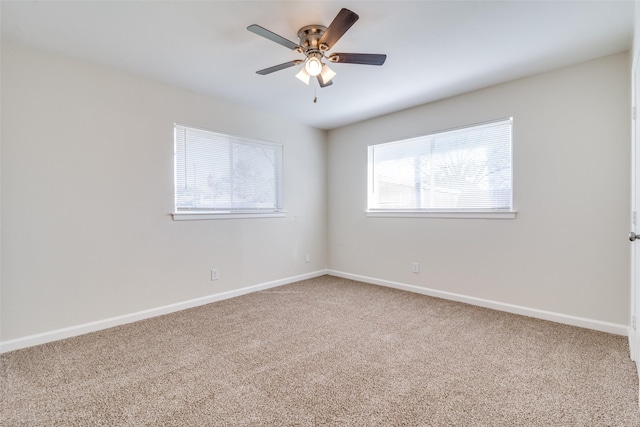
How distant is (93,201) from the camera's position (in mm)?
2691

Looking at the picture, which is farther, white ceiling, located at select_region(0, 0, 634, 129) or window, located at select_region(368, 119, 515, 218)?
window, located at select_region(368, 119, 515, 218)

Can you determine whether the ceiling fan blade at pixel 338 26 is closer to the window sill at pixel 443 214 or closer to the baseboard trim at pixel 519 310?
the window sill at pixel 443 214

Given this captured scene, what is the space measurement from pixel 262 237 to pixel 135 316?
1.64 m

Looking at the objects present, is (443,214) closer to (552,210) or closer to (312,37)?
(552,210)

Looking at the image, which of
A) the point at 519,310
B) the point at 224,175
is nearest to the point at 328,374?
the point at 519,310

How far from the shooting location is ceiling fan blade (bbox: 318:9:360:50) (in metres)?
1.68

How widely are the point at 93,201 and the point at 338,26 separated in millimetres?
2488

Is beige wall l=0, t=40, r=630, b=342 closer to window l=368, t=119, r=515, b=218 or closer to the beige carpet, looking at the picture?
window l=368, t=119, r=515, b=218

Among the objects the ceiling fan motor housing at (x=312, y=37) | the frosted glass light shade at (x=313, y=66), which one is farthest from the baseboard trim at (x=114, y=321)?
the ceiling fan motor housing at (x=312, y=37)

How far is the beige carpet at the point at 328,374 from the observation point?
1.58m

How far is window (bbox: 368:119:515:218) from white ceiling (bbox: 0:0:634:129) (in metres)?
0.60

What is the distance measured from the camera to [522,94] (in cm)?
298

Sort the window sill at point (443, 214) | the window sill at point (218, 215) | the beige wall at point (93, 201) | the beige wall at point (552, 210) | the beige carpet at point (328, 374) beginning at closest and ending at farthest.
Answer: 1. the beige carpet at point (328, 374)
2. the beige wall at point (93, 201)
3. the beige wall at point (552, 210)
4. the window sill at point (443, 214)
5. the window sill at point (218, 215)

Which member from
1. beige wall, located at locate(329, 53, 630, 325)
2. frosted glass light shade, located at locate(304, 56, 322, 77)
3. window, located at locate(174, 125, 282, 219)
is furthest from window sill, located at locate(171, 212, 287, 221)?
frosted glass light shade, located at locate(304, 56, 322, 77)
